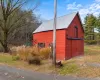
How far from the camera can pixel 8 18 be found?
2948 cm

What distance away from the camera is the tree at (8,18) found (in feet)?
92.0

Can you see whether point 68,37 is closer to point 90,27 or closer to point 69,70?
point 69,70

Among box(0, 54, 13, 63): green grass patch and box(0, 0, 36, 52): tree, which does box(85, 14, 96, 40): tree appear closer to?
box(0, 0, 36, 52): tree

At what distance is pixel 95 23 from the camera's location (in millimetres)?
59781

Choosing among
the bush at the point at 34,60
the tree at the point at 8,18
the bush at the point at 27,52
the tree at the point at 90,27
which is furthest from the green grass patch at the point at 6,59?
the tree at the point at 90,27

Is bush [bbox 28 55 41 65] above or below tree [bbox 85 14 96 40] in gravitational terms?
below

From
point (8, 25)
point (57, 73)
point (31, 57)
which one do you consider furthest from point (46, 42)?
point (57, 73)

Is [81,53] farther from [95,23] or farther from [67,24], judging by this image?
[95,23]

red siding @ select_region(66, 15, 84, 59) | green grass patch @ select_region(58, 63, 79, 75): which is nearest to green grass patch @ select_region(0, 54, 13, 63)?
red siding @ select_region(66, 15, 84, 59)

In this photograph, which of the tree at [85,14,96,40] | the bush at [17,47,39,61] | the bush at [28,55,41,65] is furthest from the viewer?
the tree at [85,14,96,40]

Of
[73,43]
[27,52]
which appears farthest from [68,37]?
[27,52]

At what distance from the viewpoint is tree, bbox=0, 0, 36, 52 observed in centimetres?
2805

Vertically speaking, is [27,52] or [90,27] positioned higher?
[90,27]

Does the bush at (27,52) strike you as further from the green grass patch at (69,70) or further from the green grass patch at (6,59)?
the green grass patch at (69,70)
